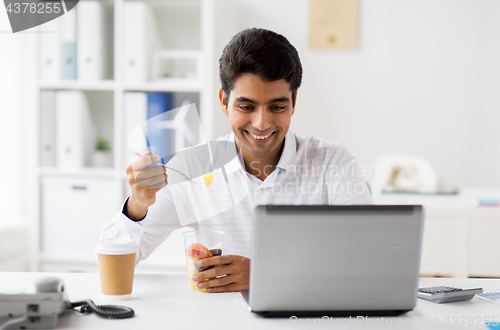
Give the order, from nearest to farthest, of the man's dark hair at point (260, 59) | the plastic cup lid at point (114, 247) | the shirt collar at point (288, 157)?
the plastic cup lid at point (114, 247) → the man's dark hair at point (260, 59) → the shirt collar at point (288, 157)

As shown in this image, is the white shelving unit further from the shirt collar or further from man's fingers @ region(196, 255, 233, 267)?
man's fingers @ region(196, 255, 233, 267)

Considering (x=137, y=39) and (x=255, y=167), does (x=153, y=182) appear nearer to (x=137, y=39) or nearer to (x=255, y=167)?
(x=255, y=167)

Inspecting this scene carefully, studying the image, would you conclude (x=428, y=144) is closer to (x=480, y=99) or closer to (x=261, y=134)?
(x=480, y=99)

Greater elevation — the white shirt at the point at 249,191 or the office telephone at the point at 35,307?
the white shirt at the point at 249,191

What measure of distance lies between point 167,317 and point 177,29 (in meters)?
1.85

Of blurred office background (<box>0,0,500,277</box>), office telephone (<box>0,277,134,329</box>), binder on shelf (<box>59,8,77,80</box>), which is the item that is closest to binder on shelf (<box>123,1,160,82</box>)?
blurred office background (<box>0,0,500,277</box>)

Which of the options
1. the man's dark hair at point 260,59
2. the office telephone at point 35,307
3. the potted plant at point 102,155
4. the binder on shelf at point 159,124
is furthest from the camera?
the potted plant at point 102,155

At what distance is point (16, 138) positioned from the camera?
2.40m

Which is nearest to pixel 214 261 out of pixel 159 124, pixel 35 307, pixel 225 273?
pixel 225 273

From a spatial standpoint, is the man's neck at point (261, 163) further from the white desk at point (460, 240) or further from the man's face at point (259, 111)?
the white desk at point (460, 240)

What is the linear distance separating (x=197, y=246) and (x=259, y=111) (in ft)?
1.60

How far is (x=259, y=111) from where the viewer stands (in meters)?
1.32

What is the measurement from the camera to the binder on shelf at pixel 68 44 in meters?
2.13

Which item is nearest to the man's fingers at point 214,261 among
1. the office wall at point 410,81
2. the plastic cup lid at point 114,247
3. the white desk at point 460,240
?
the plastic cup lid at point 114,247
